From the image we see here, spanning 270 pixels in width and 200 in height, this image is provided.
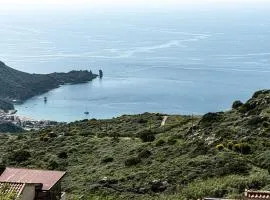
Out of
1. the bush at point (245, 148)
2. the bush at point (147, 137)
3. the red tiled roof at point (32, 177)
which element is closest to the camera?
the red tiled roof at point (32, 177)

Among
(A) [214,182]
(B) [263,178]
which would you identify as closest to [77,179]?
(A) [214,182]

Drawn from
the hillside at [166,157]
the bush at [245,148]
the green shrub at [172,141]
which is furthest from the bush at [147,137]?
the bush at [245,148]

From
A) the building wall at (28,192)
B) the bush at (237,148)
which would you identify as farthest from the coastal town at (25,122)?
the building wall at (28,192)

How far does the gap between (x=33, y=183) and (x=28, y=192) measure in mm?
995

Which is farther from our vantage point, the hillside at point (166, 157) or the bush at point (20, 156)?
the bush at point (20, 156)

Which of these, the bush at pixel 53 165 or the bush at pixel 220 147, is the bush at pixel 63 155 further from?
the bush at pixel 220 147

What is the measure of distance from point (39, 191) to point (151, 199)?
38.9 ft

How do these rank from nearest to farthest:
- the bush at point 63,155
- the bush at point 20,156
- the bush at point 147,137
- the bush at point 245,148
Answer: the bush at point 245,148, the bush at point 63,155, the bush at point 20,156, the bush at point 147,137

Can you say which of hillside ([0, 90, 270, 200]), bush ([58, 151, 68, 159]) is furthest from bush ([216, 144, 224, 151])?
bush ([58, 151, 68, 159])

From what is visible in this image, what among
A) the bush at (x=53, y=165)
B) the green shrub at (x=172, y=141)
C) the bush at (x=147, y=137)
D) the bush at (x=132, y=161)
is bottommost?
the bush at (x=53, y=165)

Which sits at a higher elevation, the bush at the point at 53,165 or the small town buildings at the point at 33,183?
the small town buildings at the point at 33,183

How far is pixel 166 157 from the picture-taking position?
38.9m

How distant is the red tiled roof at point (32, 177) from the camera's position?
20281 mm

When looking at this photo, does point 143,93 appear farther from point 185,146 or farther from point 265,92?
point 185,146
